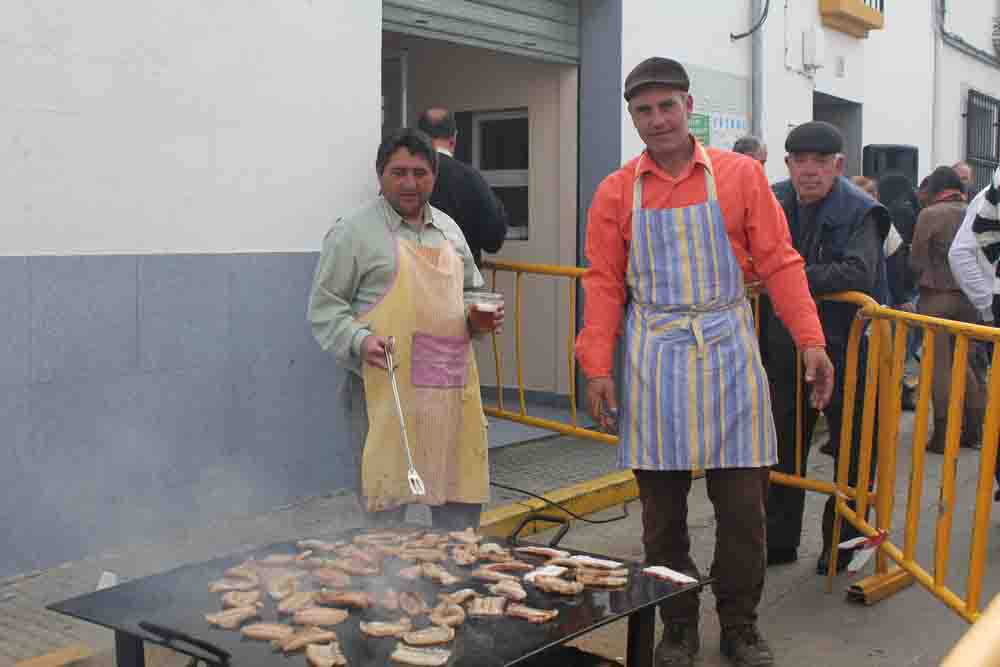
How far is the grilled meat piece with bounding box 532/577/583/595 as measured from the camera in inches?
129

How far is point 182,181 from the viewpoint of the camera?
577 cm

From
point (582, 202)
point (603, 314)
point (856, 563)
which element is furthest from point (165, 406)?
point (582, 202)

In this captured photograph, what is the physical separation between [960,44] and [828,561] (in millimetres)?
12800

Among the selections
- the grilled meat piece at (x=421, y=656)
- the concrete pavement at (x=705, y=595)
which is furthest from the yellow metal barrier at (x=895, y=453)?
Result: the grilled meat piece at (x=421, y=656)

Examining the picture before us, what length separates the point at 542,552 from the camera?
3668mm

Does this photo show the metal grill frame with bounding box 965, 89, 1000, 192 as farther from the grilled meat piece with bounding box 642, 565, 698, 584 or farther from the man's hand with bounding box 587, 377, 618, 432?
the grilled meat piece with bounding box 642, 565, 698, 584

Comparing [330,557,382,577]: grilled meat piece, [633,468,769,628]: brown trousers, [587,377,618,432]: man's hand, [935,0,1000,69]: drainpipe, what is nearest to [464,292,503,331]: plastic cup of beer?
[587,377,618,432]: man's hand

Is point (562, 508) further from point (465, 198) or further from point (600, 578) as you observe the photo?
point (600, 578)

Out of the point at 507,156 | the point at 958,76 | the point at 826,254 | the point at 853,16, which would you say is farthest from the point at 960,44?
the point at 826,254

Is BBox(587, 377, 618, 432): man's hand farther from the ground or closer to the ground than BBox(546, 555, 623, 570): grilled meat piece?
farther from the ground

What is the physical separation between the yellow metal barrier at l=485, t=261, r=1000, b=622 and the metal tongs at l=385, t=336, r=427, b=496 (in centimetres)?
178

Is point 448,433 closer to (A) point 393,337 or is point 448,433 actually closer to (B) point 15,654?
(A) point 393,337

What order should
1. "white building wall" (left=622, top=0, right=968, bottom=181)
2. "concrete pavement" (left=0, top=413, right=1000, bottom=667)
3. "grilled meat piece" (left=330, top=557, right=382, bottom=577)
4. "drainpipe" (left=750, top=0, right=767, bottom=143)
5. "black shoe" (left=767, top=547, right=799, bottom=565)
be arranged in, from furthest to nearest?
"drainpipe" (left=750, top=0, right=767, bottom=143) < "white building wall" (left=622, top=0, right=968, bottom=181) < "black shoe" (left=767, top=547, right=799, bottom=565) < "concrete pavement" (left=0, top=413, right=1000, bottom=667) < "grilled meat piece" (left=330, top=557, right=382, bottom=577)

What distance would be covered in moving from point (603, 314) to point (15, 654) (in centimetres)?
245
